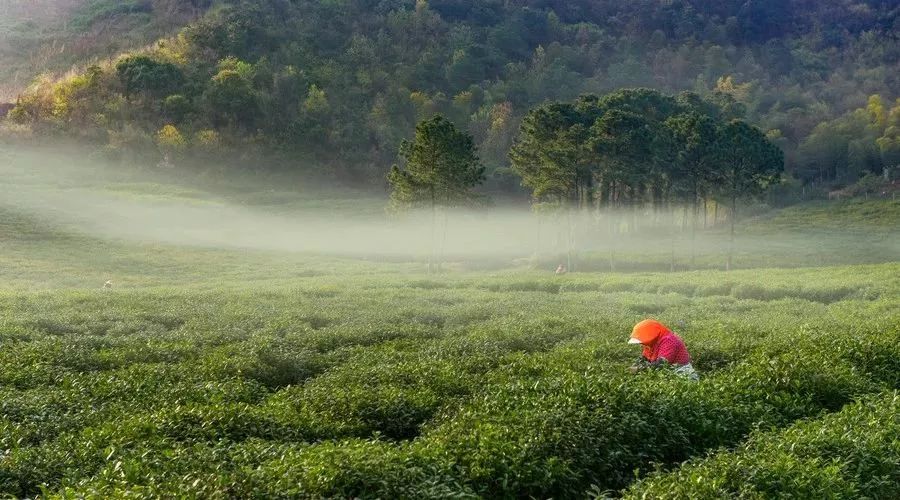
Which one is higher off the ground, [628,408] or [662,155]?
[662,155]

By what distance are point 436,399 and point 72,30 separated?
624ft

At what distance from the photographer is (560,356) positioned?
71.7 ft

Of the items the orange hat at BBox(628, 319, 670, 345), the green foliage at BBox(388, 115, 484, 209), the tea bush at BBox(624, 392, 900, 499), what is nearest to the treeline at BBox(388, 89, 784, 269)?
the green foliage at BBox(388, 115, 484, 209)

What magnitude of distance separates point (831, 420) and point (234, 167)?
401 ft

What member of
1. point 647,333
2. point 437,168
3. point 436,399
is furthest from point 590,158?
point 436,399

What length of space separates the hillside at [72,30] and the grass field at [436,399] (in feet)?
430

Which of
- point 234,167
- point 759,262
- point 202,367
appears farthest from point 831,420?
point 234,167

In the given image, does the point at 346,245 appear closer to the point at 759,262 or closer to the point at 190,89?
the point at 759,262

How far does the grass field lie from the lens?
11477mm

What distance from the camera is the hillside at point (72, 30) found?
156500 millimetres

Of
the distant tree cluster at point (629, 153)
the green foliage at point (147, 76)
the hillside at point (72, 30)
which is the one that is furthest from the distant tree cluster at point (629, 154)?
the hillside at point (72, 30)

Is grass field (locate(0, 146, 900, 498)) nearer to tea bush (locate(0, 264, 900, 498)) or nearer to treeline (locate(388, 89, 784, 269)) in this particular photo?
tea bush (locate(0, 264, 900, 498))

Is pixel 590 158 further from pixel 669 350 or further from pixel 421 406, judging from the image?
pixel 421 406

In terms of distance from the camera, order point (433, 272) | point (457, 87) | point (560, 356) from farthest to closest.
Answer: point (457, 87)
point (433, 272)
point (560, 356)
